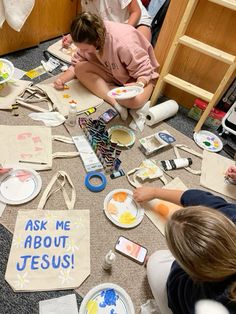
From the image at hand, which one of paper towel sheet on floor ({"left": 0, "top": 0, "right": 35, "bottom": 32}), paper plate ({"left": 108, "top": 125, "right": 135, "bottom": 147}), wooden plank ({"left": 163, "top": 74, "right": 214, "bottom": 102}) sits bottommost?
paper plate ({"left": 108, "top": 125, "right": 135, "bottom": 147})

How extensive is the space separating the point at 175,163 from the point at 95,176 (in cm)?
38

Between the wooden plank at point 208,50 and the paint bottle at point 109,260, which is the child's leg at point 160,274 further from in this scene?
the wooden plank at point 208,50

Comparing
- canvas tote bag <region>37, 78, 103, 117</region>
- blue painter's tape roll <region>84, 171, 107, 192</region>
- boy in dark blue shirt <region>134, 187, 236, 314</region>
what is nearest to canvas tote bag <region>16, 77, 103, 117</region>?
canvas tote bag <region>37, 78, 103, 117</region>

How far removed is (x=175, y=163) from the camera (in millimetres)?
1259

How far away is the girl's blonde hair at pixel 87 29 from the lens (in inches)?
47.8

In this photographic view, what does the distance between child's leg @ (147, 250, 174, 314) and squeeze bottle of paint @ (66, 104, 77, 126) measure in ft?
2.35

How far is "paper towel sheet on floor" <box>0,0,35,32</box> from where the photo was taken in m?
1.43

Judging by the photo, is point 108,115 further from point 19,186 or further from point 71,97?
point 19,186

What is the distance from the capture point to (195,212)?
0.59m

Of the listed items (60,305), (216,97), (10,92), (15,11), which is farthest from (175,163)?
(15,11)

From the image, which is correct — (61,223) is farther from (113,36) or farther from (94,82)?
(113,36)

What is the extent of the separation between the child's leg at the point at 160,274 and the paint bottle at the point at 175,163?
1.42 feet

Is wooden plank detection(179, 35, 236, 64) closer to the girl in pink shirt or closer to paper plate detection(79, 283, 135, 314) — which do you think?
the girl in pink shirt

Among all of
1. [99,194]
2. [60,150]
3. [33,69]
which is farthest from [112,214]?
[33,69]
